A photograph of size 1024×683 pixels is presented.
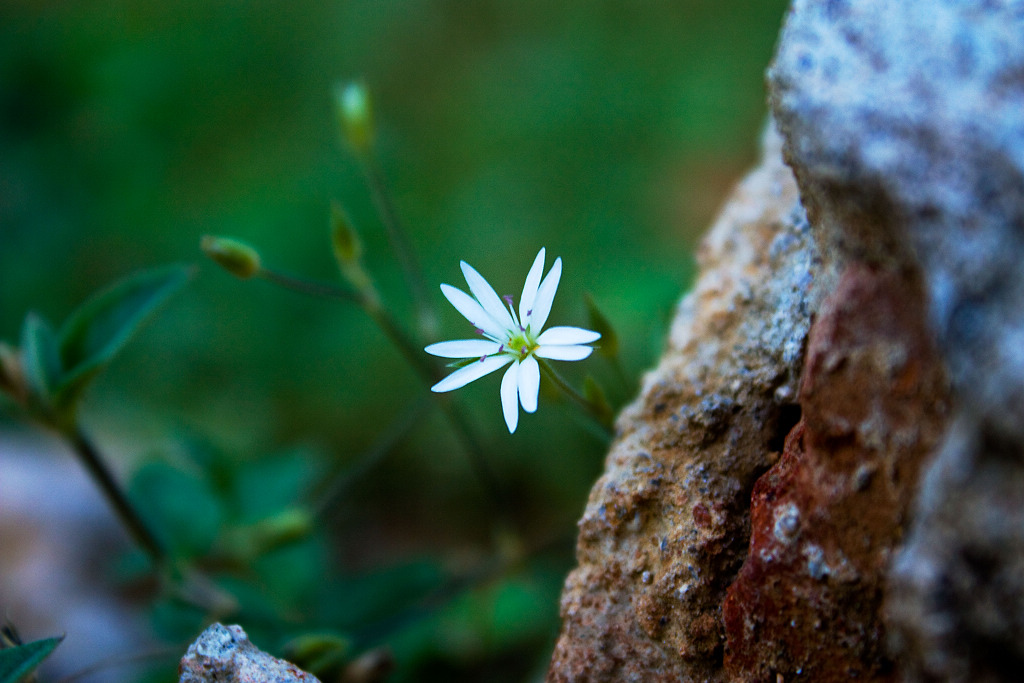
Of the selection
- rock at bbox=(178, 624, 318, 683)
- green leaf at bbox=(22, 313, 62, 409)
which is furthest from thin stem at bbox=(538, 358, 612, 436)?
green leaf at bbox=(22, 313, 62, 409)

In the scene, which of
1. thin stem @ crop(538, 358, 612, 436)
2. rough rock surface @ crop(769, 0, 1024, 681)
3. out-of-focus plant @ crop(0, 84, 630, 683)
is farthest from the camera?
out-of-focus plant @ crop(0, 84, 630, 683)

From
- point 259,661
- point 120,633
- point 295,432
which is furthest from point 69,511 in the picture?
point 259,661

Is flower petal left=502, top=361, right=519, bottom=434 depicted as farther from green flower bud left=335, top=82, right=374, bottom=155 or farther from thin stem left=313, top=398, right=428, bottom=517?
green flower bud left=335, top=82, right=374, bottom=155

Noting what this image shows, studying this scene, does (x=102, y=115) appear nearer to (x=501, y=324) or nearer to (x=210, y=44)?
(x=210, y=44)

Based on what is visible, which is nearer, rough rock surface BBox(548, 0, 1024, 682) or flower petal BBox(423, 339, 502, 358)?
rough rock surface BBox(548, 0, 1024, 682)

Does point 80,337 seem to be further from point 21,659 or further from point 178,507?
point 21,659

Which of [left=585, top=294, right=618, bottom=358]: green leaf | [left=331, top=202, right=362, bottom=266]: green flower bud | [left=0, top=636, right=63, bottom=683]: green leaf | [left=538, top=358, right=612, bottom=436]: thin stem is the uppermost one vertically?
[left=331, top=202, right=362, bottom=266]: green flower bud

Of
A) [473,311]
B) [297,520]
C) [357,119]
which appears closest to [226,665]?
[473,311]
